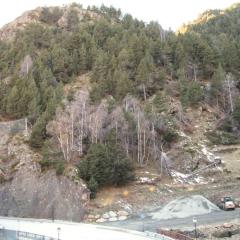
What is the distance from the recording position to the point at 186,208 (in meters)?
46.7

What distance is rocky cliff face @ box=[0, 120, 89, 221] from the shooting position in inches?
1909

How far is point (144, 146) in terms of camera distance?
2366 inches

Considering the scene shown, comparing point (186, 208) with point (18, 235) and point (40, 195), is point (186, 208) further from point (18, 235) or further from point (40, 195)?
point (18, 235)

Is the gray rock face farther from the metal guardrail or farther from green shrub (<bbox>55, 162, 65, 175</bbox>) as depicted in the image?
the metal guardrail

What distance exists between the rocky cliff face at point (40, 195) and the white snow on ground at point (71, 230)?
17.6 ft

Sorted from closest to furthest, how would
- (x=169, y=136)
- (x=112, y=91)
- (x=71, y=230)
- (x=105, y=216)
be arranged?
(x=71, y=230)
(x=105, y=216)
(x=169, y=136)
(x=112, y=91)

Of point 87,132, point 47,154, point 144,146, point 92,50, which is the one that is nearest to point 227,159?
point 144,146

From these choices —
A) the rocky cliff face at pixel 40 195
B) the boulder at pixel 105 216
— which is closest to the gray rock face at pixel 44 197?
the rocky cliff face at pixel 40 195

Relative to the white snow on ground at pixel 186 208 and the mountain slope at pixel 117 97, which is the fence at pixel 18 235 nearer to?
the mountain slope at pixel 117 97

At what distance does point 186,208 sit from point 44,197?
14.6 m

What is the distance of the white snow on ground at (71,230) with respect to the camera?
1357 inches

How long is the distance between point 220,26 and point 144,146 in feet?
237

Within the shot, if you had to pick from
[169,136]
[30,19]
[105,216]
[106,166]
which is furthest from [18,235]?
[30,19]

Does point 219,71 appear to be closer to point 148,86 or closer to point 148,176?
point 148,86
